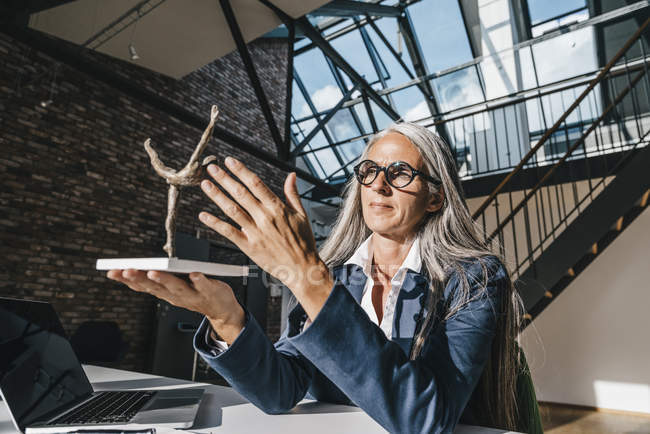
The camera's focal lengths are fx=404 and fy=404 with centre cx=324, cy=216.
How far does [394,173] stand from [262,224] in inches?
25.5

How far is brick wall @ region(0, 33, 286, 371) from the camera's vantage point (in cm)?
427

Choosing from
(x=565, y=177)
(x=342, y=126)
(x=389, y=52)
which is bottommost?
(x=565, y=177)

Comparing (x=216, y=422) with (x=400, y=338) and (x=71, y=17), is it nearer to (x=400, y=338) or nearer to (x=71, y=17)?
(x=400, y=338)

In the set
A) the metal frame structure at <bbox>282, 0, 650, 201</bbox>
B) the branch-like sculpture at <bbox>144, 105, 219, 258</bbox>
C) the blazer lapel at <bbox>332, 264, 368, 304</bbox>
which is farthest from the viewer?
the metal frame structure at <bbox>282, 0, 650, 201</bbox>

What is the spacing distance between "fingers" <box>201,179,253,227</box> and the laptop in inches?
17.7

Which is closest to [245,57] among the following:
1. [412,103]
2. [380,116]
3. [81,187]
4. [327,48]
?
[327,48]

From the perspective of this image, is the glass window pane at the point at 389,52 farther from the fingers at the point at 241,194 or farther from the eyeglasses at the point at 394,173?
the fingers at the point at 241,194

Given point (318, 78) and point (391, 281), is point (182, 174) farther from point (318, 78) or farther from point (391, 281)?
point (318, 78)

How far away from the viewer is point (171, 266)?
683mm

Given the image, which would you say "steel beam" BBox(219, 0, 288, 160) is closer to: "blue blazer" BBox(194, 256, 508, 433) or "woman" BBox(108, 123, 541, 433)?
"woman" BBox(108, 123, 541, 433)

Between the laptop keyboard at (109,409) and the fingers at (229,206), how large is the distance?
1.70ft

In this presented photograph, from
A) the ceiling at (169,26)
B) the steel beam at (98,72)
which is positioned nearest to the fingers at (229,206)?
the steel beam at (98,72)

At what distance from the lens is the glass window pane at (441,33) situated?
29.3ft

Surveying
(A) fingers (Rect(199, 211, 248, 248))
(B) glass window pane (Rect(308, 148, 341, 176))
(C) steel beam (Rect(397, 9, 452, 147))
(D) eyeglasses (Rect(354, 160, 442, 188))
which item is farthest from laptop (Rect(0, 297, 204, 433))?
(B) glass window pane (Rect(308, 148, 341, 176))
